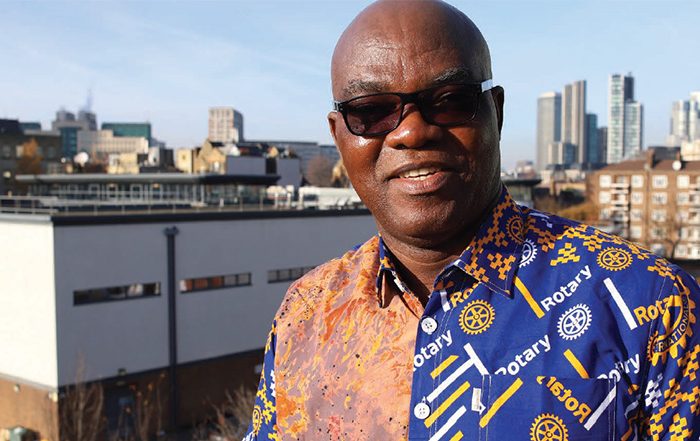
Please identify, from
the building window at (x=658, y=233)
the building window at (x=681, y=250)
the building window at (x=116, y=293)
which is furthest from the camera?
the building window at (x=681, y=250)

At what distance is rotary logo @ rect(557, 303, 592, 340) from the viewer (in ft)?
5.44

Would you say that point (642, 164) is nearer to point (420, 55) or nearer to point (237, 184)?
point (237, 184)

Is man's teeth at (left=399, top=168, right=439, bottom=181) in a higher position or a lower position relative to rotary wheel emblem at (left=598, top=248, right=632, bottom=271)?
higher

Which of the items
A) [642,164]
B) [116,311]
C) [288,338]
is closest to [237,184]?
[116,311]

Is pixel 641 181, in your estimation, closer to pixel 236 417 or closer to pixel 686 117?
pixel 236 417

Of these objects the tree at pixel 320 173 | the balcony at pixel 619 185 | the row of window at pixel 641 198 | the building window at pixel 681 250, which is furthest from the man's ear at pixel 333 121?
the tree at pixel 320 173

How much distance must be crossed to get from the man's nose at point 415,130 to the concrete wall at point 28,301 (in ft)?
57.7

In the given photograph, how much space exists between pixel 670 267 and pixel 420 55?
0.82 metres

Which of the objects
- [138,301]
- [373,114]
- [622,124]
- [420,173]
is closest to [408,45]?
[373,114]

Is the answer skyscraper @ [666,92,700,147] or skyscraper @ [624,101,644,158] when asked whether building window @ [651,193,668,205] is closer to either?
skyscraper @ [666,92,700,147]

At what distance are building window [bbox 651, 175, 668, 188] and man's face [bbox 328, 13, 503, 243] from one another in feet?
205

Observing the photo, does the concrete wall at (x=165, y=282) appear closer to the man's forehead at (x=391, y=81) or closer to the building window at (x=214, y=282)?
the building window at (x=214, y=282)

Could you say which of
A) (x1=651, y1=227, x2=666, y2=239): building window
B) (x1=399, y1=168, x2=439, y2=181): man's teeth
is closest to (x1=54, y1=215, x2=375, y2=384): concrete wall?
(x1=399, y1=168, x2=439, y2=181): man's teeth

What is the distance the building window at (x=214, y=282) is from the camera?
2064 cm
